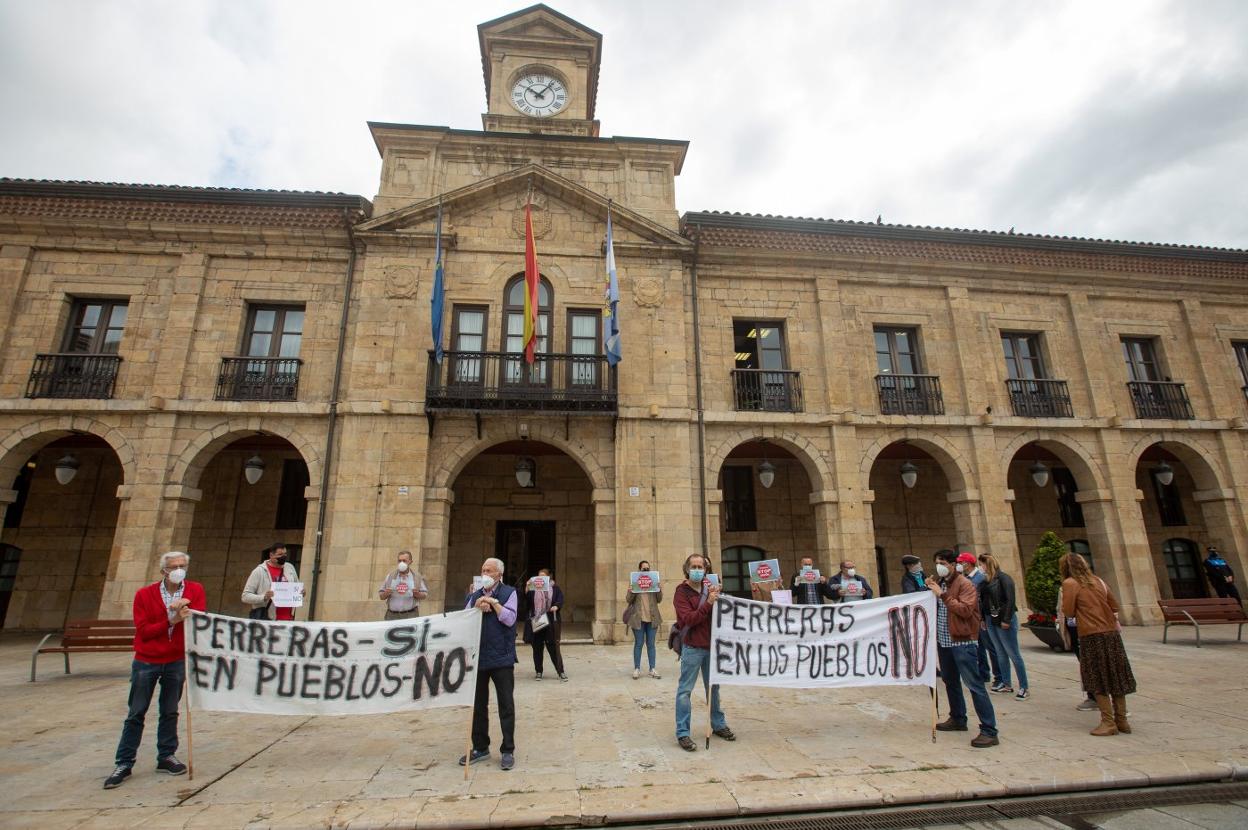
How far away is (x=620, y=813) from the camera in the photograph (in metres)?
3.99

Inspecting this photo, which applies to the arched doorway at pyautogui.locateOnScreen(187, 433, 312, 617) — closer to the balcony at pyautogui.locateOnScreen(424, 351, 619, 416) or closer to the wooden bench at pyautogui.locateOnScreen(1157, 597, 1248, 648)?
the balcony at pyautogui.locateOnScreen(424, 351, 619, 416)

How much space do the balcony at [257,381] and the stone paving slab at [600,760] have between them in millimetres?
6530

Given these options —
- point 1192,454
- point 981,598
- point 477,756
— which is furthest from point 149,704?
point 1192,454

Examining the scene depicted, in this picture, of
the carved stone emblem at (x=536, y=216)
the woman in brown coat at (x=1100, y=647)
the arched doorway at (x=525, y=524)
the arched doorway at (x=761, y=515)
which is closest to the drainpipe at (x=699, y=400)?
the arched doorway at (x=761, y=515)

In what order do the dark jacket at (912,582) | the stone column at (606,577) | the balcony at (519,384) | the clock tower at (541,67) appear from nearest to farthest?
the dark jacket at (912,582), the stone column at (606,577), the balcony at (519,384), the clock tower at (541,67)

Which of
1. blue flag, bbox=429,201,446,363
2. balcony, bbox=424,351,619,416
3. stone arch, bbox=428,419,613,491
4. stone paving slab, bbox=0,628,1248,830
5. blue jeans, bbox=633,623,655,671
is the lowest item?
stone paving slab, bbox=0,628,1248,830

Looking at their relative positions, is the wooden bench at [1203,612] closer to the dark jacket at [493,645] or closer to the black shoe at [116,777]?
the dark jacket at [493,645]

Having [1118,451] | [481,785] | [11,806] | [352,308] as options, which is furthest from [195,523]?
[1118,451]

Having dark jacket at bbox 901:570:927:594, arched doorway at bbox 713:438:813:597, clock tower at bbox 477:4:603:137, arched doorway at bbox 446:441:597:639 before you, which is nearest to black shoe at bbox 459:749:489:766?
dark jacket at bbox 901:570:927:594

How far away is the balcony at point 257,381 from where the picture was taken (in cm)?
1254

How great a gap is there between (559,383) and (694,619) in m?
7.87

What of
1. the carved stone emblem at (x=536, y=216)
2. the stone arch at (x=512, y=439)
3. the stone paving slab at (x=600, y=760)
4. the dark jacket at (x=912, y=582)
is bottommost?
the stone paving slab at (x=600, y=760)

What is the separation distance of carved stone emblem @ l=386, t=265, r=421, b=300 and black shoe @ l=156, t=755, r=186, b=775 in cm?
1004

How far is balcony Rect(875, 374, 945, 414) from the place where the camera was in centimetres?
1402
